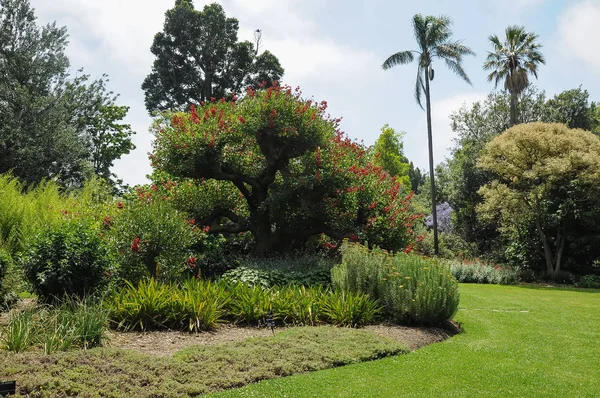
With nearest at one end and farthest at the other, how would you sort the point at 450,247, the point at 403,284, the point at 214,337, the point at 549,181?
1. the point at 214,337
2. the point at 403,284
3. the point at 549,181
4. the point at 450,247

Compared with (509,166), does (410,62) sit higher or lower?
higher

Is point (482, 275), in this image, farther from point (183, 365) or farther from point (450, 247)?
point (183, 365)

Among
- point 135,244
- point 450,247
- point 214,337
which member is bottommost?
point 214,337

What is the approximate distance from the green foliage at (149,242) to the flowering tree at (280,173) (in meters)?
2.47

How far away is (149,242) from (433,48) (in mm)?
21512

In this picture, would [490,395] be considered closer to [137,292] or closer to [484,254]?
[137,292]

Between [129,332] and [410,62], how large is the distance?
23.7 m

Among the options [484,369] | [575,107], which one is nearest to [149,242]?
[484,369]

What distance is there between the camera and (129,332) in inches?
290

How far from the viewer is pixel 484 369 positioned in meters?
6.25

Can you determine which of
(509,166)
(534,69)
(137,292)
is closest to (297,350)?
(137,292)

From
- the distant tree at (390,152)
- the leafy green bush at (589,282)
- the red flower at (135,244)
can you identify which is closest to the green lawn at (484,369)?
the red flower at (135,244)

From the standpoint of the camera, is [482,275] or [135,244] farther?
[482,275]

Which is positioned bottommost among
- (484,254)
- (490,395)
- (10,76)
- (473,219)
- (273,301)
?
(490,395)
